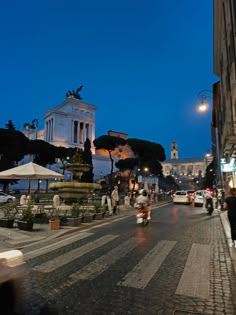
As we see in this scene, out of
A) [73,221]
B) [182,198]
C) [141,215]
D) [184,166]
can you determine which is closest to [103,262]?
[73,221]

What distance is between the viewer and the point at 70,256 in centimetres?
717

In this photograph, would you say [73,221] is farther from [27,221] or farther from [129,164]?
[129,164]

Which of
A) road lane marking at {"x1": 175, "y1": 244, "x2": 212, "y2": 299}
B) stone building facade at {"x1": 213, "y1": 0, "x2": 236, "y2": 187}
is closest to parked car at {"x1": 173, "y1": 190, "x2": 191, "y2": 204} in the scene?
stone building facade at {"x1": 213, "y1": 0, "x2": 236, "y2": 187}

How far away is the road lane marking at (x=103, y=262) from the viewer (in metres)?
5.55

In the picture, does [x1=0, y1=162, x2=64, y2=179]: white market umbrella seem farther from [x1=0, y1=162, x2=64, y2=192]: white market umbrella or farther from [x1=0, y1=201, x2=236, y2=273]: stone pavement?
[x1=0, y1=201, x2=236, y2=273]: stone pavement

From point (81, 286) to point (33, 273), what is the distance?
137 cm

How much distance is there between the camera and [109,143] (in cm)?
7212

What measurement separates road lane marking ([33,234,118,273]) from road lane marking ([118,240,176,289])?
1.74m

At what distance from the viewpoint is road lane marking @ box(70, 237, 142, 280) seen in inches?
219

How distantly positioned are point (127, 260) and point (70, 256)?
1558mm

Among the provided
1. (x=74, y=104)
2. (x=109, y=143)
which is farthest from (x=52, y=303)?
(x=74, y=104)

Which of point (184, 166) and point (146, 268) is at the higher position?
point (184, 166)

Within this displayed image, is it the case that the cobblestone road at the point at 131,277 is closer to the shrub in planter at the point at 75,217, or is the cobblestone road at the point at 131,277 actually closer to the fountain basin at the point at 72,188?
the shrub in planter at the point at 75,217

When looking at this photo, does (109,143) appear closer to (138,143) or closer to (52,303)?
(138,143)
